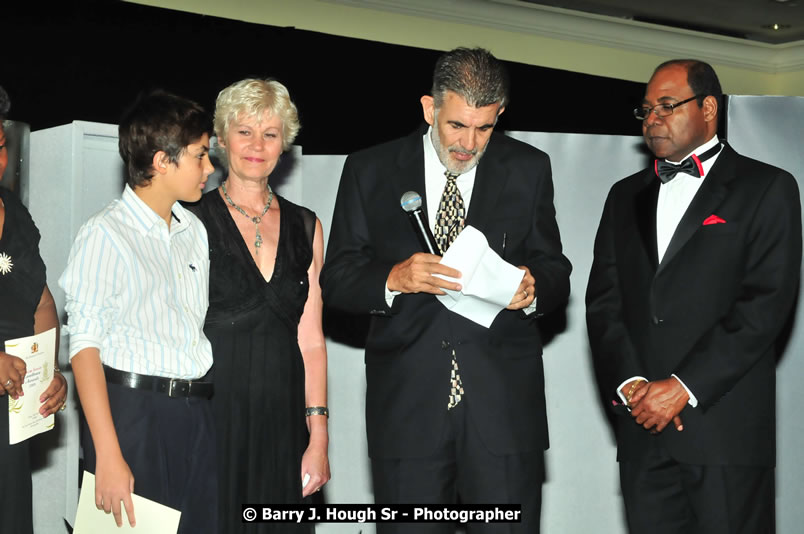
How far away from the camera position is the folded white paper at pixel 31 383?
3057 millimetres

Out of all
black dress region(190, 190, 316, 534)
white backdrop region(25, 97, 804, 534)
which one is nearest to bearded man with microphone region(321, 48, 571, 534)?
black dress region(190, 190, 316, 534)

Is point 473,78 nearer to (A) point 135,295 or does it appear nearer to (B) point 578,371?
(A) point 135,295

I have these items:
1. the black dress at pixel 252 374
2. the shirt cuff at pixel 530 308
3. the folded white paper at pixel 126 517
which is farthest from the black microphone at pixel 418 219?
the folded white paper at pixel 126 517

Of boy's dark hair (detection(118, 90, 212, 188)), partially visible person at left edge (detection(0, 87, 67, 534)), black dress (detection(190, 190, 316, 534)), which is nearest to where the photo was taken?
boy's dark hair (detection(118, 90, 212, 188))

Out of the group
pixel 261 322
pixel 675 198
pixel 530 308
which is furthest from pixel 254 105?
pixel 675 198

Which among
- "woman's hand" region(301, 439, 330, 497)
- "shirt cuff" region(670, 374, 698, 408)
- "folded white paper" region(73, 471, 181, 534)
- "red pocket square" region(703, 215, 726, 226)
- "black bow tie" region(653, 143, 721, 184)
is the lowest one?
"folded white paper" region(73, 471, 181, 534)

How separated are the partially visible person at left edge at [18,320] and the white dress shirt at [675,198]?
6.91ft

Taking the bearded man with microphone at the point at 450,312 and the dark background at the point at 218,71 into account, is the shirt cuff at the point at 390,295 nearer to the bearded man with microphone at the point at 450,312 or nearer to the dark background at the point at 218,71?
the bearded man with microphone at the point at 450,312

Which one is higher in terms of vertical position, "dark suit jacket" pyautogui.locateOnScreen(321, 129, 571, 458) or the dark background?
the dark background

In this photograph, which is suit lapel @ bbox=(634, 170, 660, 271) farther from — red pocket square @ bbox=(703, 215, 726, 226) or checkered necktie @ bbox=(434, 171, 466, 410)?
checkered necktie @ bbox=(434, 171, 466, 410)

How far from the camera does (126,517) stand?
8.86ft

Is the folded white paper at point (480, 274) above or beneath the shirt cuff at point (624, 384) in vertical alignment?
above

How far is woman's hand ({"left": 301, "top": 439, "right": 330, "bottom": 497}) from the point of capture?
3.32m

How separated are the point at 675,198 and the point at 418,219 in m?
1.12
